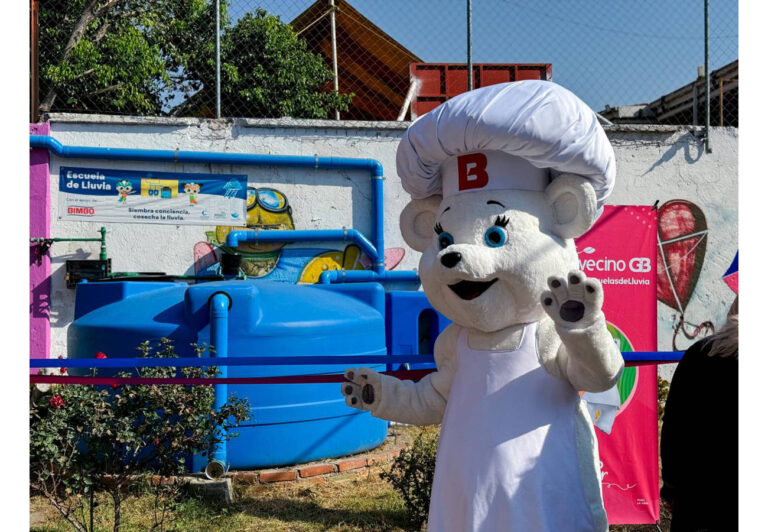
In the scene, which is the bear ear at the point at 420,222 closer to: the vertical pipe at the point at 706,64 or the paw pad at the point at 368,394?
the paw pad at the point at 368,394

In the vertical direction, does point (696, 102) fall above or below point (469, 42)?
below

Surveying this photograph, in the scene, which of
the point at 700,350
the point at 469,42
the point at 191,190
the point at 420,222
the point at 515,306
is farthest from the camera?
the point at 469,42

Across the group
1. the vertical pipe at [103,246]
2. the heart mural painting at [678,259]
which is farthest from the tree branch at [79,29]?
the heart mural painting at [678,259]

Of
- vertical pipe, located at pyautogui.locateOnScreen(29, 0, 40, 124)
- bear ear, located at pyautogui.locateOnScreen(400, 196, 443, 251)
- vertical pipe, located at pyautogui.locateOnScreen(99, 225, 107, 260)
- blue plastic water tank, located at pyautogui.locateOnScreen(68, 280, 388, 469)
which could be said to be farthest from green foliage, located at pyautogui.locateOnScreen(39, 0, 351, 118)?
bear ear, located at pyautogui.locateOnScreen(400, 196, 443, 251)

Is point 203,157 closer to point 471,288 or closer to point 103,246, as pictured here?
point 103,246

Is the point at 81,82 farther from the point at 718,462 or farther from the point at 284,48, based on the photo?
the point at 718,462

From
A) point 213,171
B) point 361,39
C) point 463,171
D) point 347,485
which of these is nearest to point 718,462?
point 463,171

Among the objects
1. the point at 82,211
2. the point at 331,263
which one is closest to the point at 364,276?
the point at 331,263

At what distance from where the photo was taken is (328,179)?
819 cm

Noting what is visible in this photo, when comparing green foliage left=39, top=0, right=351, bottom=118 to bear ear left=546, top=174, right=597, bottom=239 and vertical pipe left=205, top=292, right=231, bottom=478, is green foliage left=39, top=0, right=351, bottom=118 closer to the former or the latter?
vertical pipe left=205, top=292, right=231, bottom=478

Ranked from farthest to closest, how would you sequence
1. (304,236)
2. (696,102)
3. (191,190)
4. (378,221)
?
(696,102)
(378,221)
(304,236)
(191,190)

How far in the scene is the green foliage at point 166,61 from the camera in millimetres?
9578

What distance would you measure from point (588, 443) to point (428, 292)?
0.75 metres

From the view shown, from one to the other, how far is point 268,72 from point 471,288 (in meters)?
8.84
